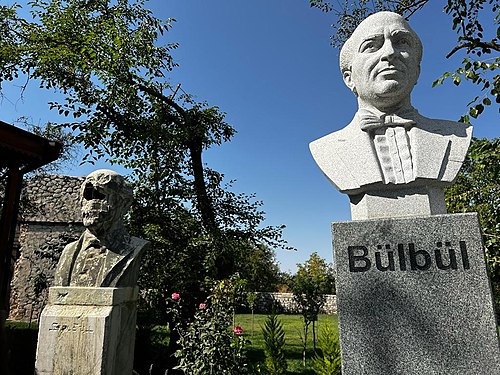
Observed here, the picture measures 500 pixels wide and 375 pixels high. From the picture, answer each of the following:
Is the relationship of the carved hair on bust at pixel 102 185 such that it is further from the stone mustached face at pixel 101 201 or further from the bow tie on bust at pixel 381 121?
the bow tie on bust at pixel 381 121

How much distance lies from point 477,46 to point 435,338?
4.71m

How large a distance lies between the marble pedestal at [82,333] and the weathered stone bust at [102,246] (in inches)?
4.4

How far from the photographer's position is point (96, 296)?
129 inches

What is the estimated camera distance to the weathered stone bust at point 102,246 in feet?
11.1

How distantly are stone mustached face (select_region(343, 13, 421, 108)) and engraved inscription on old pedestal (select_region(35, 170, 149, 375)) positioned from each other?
250cm

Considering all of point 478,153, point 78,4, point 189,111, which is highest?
point 78,4

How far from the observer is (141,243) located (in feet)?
12.1

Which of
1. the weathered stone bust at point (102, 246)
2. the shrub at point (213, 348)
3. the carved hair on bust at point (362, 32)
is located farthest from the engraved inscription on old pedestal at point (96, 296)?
the carved hair on bust at point (362, 32)

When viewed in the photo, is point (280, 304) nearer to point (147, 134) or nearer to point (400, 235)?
→ point (147, 134)

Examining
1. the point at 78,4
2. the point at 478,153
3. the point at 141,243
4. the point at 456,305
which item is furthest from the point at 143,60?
the point at 456,305

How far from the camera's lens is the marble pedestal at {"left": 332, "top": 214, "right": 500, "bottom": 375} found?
6.78ft

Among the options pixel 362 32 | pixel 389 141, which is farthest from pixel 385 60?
pixel 389 141

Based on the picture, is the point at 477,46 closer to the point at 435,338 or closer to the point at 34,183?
the point at 435,338

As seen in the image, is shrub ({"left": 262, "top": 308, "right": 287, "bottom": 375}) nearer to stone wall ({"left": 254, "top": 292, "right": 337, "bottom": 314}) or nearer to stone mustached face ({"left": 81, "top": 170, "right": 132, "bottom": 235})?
stone mustached face ({"left": 81, "top": 170, "right": 132, "bottom": 235})
